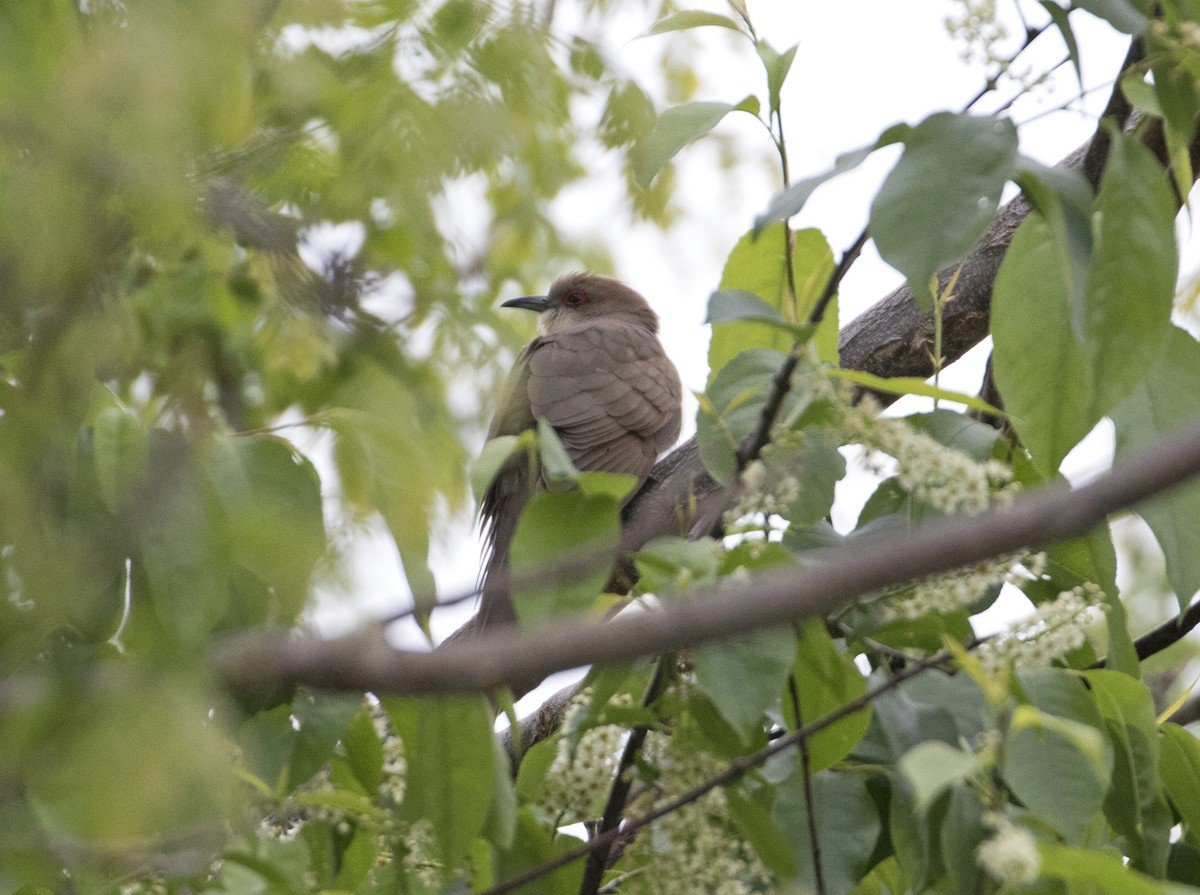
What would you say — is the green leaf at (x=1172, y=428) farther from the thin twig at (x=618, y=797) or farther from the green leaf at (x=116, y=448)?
the green leaf at (x=116, y=448)

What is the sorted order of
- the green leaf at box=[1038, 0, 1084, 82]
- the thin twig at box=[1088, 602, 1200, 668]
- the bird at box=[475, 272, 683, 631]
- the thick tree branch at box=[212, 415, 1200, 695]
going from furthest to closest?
Result: the bird at box=[475, 272, 683, 631], the thin twig at box=[1088, 602, 1200, 668], the green leaf at box=[1038, 0, 1084, 82], the thick tree branch at box=[212, 415, 1200, 695]

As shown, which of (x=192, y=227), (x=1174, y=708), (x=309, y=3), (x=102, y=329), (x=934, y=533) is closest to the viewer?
(x=934, y=533)

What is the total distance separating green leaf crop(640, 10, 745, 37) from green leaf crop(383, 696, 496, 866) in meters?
1.04

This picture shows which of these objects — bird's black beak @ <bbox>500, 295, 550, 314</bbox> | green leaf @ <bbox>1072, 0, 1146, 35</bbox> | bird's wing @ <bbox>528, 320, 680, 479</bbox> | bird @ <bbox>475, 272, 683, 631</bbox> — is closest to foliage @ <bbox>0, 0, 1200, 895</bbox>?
green leaf @ <bbox>1072, 0, 1146, 35</bbox>

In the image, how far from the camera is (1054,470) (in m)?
1.74

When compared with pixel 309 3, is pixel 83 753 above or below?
below

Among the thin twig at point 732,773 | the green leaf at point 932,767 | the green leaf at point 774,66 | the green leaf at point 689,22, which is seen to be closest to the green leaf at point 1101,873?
the green leaf at point 932,767

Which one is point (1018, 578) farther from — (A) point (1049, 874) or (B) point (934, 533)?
(B) point (934, 533)

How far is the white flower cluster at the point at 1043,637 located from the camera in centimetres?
164

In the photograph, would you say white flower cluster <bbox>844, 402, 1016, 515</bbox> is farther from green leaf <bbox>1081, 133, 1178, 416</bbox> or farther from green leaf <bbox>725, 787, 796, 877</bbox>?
green leaf <bbox>725, 787, 796, 877</bbox>

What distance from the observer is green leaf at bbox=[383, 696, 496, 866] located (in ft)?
5.18

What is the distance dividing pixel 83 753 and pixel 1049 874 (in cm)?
98

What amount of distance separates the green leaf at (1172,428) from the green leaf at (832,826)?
546 mm

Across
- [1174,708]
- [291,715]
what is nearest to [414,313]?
[291,715]
